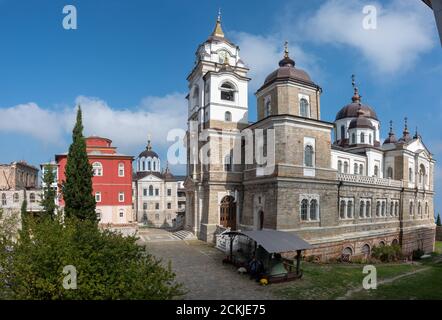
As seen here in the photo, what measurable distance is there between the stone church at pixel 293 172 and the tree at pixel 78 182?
1000 centimetres

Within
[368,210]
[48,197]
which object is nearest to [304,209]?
[368,210]

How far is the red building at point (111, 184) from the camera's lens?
32781 millimetres

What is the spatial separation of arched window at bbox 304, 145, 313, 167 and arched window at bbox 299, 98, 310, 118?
3.65 meters

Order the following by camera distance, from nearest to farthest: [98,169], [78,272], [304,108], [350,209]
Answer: [78,272] → [304,108] → [350,209] → [98,169]

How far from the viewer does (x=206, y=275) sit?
16.0m

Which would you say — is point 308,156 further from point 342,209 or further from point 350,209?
point 350,209

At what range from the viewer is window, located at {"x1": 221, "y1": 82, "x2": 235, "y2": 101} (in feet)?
96.8

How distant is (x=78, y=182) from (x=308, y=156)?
1778cm

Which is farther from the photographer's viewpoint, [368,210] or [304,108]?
[368,210]

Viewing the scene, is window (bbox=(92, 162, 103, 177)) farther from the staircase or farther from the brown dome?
the brown dome

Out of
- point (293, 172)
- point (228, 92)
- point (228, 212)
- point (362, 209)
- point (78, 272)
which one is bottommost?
point (228, 212)

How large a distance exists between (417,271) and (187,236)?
18.7 meters

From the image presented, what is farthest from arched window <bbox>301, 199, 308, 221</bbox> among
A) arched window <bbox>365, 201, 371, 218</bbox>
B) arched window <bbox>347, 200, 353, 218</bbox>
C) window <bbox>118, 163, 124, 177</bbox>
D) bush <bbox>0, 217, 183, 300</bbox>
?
window <bbox>118, 163, 124, 177</bbox>

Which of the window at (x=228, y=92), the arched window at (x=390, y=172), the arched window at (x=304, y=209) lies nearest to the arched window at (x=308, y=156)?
the arched window at (x=304, y=209)
